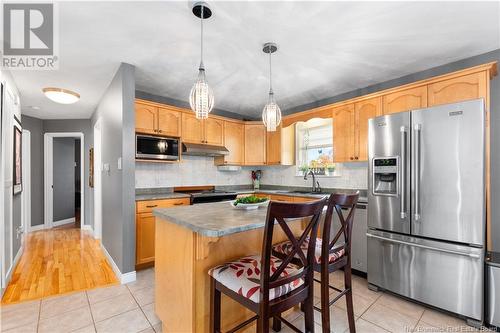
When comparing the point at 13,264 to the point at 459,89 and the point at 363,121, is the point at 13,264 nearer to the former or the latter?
the point at 363,121

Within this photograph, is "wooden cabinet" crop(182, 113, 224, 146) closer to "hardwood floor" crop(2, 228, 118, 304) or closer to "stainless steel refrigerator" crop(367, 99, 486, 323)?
"hardwood floor" crop(2, 228, 118, 304)

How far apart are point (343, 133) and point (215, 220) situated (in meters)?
2.68

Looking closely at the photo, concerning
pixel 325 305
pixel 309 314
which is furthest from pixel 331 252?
pixel 309 314

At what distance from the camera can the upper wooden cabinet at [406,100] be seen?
2.75 meters

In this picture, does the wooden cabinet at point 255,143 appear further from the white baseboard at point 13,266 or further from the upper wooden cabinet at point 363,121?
the white baseboard at point 13,266

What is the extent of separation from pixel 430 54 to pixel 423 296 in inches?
96.9

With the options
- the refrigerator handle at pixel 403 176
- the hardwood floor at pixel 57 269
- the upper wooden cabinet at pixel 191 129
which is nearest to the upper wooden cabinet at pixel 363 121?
the refrigerator handle at pixel 403 176

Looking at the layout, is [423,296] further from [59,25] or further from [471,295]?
[59,25]

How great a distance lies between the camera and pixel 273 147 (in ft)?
15.3

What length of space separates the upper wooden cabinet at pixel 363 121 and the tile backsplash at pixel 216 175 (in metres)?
0.35

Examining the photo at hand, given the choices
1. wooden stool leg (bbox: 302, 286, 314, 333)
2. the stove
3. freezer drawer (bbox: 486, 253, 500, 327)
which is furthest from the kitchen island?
freezer drawer (bbox: 486, 253, 500, 327)

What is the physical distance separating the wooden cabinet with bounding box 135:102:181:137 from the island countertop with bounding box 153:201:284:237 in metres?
2.03

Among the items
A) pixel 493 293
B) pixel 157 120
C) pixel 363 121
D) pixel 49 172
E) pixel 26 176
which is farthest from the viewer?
pixel 49 172

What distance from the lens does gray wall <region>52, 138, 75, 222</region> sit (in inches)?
220
